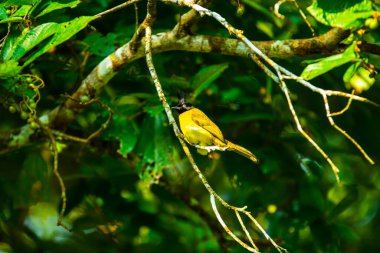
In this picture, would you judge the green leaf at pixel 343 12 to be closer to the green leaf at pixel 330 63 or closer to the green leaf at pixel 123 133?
A: the green leaf at pixel 330 63

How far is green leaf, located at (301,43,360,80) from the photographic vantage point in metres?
1.96

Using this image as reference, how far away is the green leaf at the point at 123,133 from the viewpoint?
3213 millimetres

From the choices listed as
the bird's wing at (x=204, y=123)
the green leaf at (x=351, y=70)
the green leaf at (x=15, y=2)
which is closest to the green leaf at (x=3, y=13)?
the green leaf at (x=15, y=2)

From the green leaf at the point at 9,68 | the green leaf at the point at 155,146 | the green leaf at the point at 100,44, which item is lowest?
the green leaf at the point at 155,146

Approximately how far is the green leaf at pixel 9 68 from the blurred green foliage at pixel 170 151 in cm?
18

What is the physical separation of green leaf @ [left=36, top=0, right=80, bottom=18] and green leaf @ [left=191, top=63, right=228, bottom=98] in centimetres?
88

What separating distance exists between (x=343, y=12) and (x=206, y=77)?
1175 millimetres

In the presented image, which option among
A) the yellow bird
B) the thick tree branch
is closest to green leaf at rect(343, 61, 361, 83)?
the thick tree branch

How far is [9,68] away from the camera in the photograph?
254 centimetres

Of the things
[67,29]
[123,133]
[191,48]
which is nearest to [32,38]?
[67,29]

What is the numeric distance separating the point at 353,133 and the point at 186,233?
1.32 meters

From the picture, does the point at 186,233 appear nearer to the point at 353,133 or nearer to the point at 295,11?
the point at 353,133

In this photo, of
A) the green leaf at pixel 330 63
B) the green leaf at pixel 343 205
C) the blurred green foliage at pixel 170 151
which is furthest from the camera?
the green leaf at pixel 343 205

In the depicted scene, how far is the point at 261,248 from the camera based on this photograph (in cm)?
352
